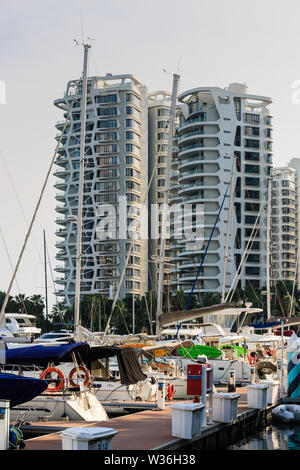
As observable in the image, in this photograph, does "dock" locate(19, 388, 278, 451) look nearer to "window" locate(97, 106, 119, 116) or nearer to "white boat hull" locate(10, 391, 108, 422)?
"white boat hull" locate(10, 391, 108, 422)

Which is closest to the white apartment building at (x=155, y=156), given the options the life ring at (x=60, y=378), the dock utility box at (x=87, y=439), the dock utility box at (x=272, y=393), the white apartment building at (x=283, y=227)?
the white apartment building at (x=283, y=227)

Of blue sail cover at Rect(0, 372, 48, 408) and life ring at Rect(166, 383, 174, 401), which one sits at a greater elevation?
blue sail cover at Rect(0, 372, 48, 408)

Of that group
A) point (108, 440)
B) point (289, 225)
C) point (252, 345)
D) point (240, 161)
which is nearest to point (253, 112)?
point (240, 161)

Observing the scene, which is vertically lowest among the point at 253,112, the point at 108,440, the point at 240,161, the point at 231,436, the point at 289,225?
the point at 231,436

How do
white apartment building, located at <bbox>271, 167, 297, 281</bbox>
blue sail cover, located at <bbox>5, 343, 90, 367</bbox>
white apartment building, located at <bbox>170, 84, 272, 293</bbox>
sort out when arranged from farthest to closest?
1. white apartment building, located at <bbox>271, 167, 297, 281</bbox>
2. white apartment building, located at <bbox>170, 84, 272, 293</bbox>
3. blue sail cover, located at <bbox>5, 343, 90, 367</bbox>

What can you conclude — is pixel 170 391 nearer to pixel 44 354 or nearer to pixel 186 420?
pixel 44 354

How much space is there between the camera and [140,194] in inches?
5507

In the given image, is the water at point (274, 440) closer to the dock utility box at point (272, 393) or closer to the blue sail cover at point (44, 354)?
the dock utility box at point (272, 393)

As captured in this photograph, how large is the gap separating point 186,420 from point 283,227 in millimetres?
129097

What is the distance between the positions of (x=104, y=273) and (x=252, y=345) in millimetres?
82228

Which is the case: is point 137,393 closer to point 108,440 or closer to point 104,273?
point 108,440

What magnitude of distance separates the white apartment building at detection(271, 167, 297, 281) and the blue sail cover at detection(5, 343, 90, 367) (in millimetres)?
117611

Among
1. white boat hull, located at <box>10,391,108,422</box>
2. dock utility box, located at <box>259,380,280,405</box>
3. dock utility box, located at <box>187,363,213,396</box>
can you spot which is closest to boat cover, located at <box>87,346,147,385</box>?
white boat hull, located at <box>10,391,108,422</box>

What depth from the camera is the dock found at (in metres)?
17.4
